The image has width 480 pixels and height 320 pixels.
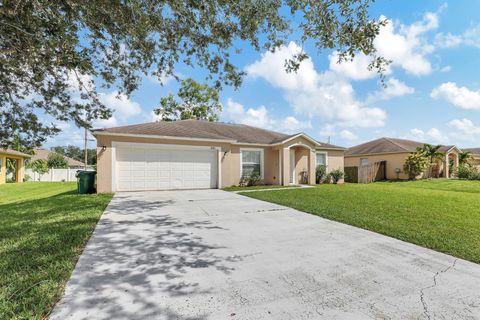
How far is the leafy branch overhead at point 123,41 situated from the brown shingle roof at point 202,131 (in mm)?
3508

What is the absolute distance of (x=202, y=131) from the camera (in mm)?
14547

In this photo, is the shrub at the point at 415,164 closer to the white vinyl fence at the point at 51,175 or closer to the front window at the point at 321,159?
the front window at the point at 321,159

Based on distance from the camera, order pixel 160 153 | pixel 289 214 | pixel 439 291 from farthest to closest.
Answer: pixel 160 153
pixel 289 214
pixel 439 291

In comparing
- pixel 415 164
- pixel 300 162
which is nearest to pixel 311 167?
pixel 300 162

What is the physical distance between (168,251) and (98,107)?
19.7 ft

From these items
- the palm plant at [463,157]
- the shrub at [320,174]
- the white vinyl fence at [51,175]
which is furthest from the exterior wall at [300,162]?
the white vinyl fence at [51,175]

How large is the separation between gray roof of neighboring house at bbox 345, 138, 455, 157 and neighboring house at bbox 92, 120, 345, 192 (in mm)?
8234

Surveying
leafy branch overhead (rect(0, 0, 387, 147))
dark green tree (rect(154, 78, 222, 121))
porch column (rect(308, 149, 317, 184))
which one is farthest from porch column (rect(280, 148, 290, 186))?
dark green tree (rect(154, 78, 222, 121))

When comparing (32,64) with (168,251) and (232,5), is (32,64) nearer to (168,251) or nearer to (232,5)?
(232,5)

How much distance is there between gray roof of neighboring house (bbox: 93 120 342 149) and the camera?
1195 centimetres

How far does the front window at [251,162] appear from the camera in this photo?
584 inches

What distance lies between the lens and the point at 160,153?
39.7 feet

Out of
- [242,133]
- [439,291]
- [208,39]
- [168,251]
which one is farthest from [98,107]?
[242,133]

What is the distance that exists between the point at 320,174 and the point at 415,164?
881 centimetres
